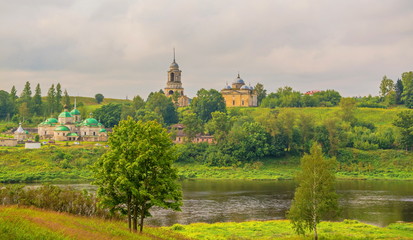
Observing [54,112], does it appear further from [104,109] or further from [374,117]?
[374,117]

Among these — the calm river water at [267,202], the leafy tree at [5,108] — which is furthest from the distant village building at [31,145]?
the leafy tree at [5,108]

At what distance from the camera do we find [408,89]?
128 meters

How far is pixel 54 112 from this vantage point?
131625 mm

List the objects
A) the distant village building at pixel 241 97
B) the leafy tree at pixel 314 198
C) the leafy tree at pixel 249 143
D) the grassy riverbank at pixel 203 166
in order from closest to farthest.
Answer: the leafy tree at pixel 314 198 → the grassy riverbank at pixel 203 166 → the leafy tree at pixel 249 143 → the distant village building at pixel 241 97

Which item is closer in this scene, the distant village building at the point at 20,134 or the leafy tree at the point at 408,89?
the distant village building at the point at 20,134

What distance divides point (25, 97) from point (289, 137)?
82158 mm

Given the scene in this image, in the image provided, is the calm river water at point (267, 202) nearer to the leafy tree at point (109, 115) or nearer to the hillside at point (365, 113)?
the hillside at point (365, 113)

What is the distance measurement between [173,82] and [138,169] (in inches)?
4851

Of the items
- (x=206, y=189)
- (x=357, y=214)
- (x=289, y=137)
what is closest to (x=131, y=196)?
(x=357, y=214)

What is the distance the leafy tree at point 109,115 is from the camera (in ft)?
402

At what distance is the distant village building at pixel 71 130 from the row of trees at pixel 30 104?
20.4 meters

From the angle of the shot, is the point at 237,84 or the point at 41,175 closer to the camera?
the point at 41,175

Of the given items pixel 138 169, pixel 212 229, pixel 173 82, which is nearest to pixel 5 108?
pixel 173 82

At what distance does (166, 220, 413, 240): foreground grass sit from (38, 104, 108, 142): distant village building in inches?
2846
